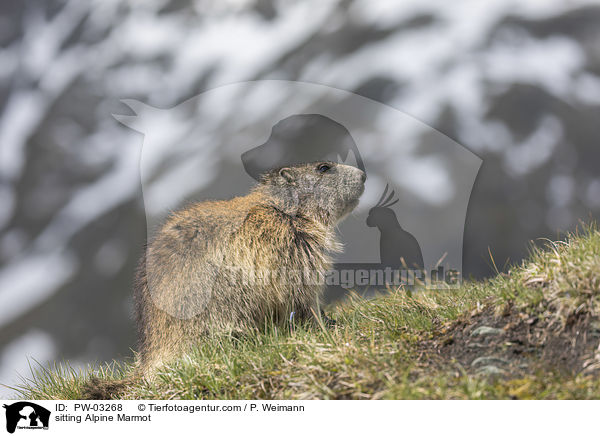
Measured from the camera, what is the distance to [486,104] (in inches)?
116

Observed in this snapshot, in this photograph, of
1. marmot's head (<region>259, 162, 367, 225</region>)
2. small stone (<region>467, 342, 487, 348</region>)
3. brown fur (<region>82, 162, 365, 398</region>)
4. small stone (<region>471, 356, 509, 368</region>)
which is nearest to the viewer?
small stone (<region>471, 356, 509, 368</region>)

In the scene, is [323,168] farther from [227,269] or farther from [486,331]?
[486,331]

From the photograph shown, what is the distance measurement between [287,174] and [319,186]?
0.81ft

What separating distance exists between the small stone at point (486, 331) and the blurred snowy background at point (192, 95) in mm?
730

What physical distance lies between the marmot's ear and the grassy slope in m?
1.14

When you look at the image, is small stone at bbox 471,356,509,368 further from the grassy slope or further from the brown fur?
the brown fur

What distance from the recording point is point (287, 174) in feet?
11.2
